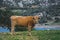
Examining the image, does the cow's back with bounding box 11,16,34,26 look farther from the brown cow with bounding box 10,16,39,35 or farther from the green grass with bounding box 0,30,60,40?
the green grass with bounding box 0,30,60,40

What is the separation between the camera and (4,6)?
338cm

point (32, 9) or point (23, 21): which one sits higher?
point (32, 9)

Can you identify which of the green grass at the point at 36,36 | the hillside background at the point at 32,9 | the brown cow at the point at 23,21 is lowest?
the green grass at the point at 36,36

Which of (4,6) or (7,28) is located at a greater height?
(4,6)

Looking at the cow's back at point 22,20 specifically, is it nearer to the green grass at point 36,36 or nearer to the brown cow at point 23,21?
the brown cow at point 23,21

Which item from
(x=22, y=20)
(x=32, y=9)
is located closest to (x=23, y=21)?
(x=22, y=20)

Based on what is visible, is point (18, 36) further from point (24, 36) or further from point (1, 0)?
point (1, 0)

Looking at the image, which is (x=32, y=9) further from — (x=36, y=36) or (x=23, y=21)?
(x=36, y=36)

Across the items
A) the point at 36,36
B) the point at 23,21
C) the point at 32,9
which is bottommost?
the point at 36,36

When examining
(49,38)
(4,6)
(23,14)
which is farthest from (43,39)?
(4,6)

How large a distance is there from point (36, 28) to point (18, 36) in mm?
309

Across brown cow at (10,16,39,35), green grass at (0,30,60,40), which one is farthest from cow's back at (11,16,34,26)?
green grass at (0,30,60,40)

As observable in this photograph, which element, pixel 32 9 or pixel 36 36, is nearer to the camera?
pixel 36 36

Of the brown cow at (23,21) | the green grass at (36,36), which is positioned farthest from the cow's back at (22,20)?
the green grass at (36,36)
